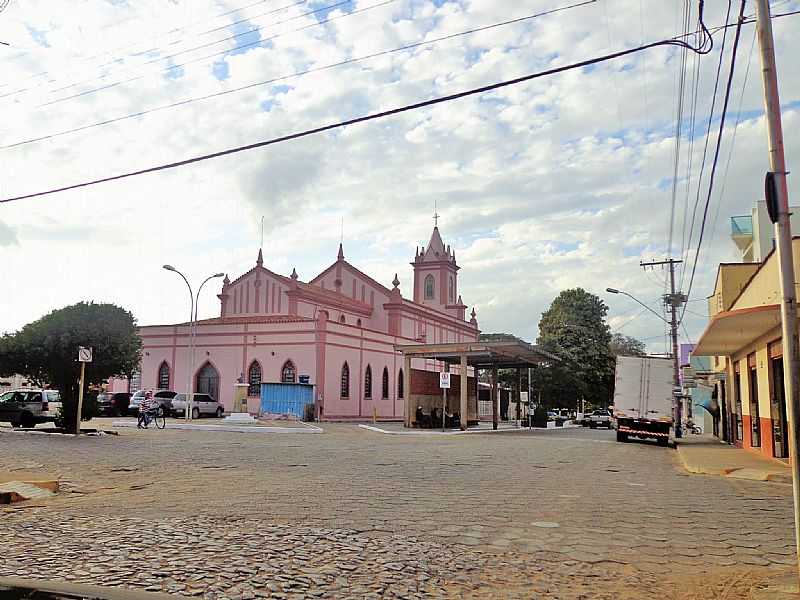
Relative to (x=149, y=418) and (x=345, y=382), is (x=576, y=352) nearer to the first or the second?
(x=345, y=382)

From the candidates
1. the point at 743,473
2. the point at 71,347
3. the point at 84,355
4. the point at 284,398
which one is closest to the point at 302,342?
the point at 284,398

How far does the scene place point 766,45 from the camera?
22.7ft

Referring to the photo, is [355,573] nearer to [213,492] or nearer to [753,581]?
[753,581]

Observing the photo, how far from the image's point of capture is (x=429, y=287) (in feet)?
229

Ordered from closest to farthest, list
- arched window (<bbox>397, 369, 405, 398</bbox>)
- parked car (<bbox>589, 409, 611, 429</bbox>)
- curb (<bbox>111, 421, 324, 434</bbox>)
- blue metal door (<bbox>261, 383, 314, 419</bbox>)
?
curb (<bbox>111, 421, 324, 434</bbox>), blue metal door (<bbox>261, 383, 314, 419</bbox>), arched window (<bbox>397, 369, 405, 398</bbox>), parked car (<bbox>589, 409, 611, 429</bbox>)

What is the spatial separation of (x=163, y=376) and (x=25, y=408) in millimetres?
22097

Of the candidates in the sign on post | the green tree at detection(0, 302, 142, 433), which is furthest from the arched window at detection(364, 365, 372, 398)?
the sign on post

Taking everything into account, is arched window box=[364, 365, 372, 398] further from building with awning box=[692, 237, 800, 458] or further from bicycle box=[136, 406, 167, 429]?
building with awning box=[692, 237, 800, 458]

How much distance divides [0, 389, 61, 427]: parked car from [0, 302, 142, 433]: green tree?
3417 mm

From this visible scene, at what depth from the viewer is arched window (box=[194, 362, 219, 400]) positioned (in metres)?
48.0

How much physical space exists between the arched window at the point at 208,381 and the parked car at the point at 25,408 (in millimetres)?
18627

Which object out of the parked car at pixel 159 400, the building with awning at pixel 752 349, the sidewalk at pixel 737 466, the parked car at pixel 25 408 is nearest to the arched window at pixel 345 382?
the parked car at pixel 159 400

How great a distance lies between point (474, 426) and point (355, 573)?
38101mm

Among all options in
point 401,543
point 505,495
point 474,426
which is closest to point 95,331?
point 505,495
